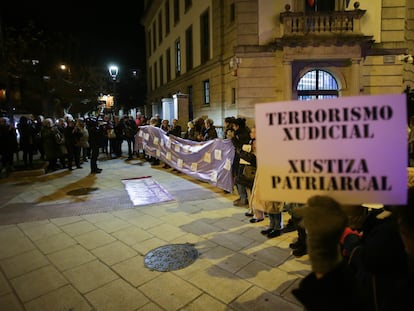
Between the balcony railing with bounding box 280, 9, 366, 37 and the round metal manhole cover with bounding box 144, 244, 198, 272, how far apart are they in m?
11.7

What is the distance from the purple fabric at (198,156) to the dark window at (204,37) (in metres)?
9.50

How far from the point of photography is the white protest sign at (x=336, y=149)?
167 centimetres

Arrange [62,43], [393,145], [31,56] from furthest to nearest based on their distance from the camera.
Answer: [62,43] → [31,56] → [393,145]

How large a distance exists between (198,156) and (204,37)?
45.7 ft

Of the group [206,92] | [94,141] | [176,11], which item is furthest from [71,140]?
[176,11]

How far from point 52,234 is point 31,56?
2450cm

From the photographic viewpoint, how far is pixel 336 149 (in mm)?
1767

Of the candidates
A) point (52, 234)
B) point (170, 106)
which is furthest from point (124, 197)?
point (170, 106)

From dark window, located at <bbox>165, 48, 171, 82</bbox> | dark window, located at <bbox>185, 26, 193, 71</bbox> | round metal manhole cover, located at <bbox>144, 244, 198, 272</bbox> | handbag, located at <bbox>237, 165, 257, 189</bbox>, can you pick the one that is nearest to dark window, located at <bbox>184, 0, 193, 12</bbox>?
dark window, located at <bbox>185, 26, 193, 71</bbox>

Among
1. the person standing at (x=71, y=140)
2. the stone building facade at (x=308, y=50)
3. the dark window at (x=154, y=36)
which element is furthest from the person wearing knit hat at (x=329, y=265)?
the dark window at (x=154, y=36)

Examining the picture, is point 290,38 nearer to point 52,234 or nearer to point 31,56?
point 52,234

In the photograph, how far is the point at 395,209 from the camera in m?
1.85

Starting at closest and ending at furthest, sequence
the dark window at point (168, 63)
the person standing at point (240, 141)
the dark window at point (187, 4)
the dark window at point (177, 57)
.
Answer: the person standing at point (240, 141), the dark window at point (187, 4), the dark window at point (177, 57), the dark window at point (168, 63)

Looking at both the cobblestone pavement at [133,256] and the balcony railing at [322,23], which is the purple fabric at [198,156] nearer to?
the cobblestone pavement at [133,256]
